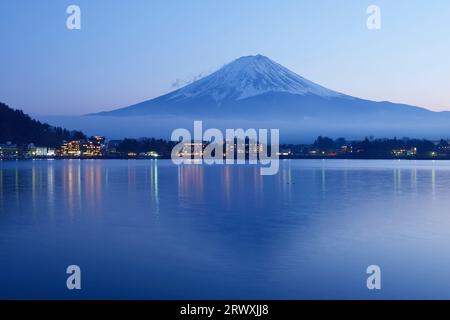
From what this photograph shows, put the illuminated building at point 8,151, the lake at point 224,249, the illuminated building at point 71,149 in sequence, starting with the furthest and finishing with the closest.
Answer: the illuminated building at point 71,149
the illuminated building at point 8,151
the lake at point 224,249

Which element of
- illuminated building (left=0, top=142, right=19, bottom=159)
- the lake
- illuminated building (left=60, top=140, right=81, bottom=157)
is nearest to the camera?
the lake

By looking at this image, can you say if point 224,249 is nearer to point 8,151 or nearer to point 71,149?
point 8,151

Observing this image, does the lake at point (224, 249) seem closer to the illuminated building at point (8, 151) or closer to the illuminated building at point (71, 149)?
the illuminated building at point (8, 151)

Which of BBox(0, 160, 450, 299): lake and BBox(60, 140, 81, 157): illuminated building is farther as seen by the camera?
BBox(60, 140, 81, 157): illuminated building

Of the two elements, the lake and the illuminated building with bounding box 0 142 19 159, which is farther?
the illuminated building with bounding box 0 142 19 159

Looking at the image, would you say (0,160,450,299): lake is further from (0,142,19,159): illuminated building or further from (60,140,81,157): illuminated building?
(60,140,81,157): illuminated building

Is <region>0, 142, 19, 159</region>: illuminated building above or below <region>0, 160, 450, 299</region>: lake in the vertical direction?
above

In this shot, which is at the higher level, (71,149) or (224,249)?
(71,149)

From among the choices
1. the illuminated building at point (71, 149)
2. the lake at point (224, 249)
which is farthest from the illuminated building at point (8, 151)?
the lake at point (224, 249)

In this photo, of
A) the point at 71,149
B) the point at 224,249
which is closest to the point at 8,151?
the point at 71,149

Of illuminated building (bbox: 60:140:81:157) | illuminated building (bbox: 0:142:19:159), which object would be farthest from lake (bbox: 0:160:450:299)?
illuminated building (bbox: 60:140:81:157)

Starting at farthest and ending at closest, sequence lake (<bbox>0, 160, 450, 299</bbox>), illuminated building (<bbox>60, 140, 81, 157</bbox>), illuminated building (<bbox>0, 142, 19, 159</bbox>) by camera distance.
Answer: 1. illuminated building (<bbox>60, 140, 81, 157</bbox>)
2. illuminated building (<bbox>0, 142, 19, 159</bbox>)
3. lake (<bbox>0, 160, 450, 299</bbox>)
